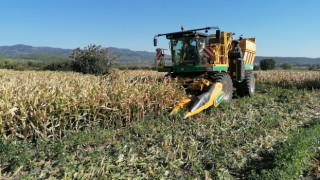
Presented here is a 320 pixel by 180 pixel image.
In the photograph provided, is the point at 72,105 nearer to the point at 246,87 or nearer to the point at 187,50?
the point at 187,50

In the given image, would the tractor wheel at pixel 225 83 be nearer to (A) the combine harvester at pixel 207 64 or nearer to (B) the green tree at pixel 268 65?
(A) the combine harvester at pixel 207 64

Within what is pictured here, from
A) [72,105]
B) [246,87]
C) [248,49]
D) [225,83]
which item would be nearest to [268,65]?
[248,49]

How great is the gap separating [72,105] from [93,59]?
71.0 feet

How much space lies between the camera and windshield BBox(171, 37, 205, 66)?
1088cm

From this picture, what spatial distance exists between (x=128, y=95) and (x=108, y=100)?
61 centimetres

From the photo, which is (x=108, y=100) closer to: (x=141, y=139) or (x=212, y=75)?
(x=141, y=139)

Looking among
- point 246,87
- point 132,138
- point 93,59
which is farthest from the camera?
point 93,59

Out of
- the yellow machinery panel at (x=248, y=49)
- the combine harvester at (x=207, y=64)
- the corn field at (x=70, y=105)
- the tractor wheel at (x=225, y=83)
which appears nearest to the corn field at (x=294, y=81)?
the yellow machinery panel at (x=248, y=49)

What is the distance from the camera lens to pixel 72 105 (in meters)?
6.31

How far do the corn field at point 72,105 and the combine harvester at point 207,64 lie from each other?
1.13 meters

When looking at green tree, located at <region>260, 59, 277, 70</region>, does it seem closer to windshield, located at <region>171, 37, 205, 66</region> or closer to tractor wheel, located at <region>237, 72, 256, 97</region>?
tractor wheel, located at <region>237, 72, 256, 97</region>

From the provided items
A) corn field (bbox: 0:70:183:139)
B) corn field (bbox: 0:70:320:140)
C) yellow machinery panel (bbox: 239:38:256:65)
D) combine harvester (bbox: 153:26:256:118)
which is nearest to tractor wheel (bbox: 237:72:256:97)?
combine harvester (bbox: 153:26:256:118)

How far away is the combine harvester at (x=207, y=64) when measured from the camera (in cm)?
964

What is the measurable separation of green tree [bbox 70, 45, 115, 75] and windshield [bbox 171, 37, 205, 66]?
16457 mm
